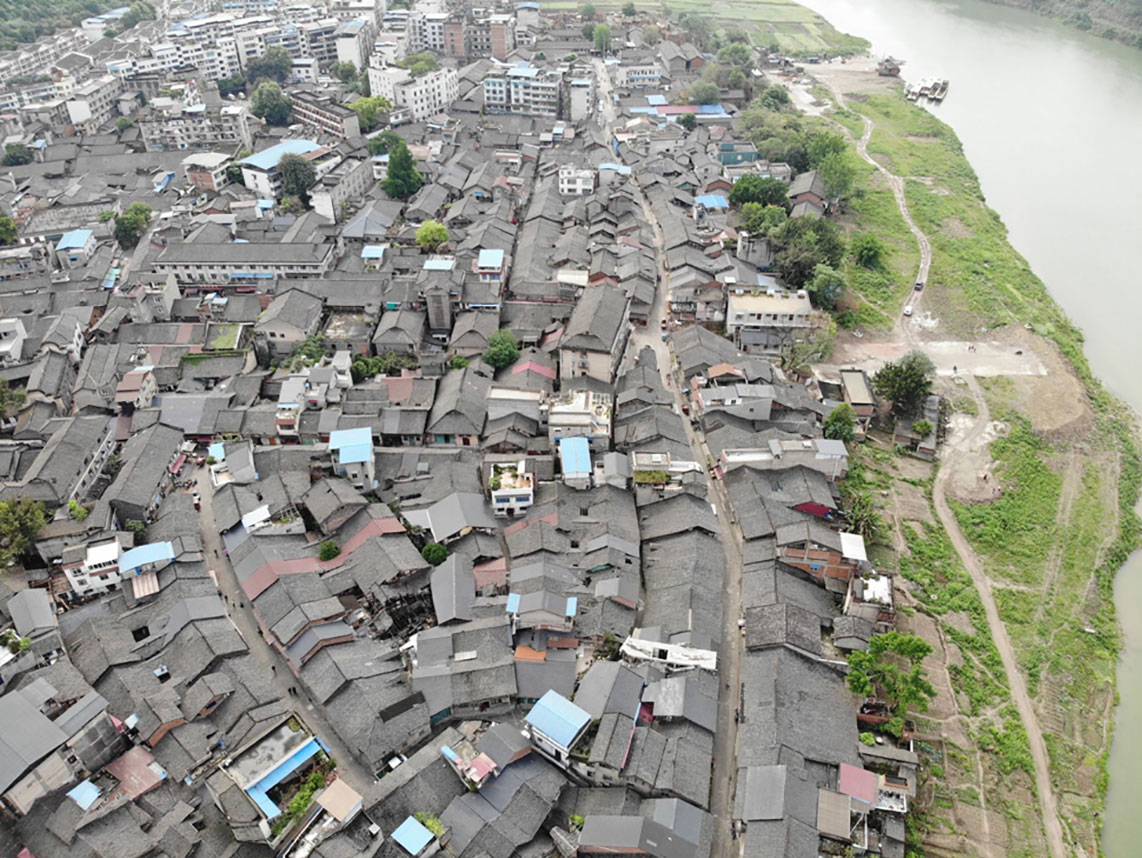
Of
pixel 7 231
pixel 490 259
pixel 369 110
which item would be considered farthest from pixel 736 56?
pixel 7 231

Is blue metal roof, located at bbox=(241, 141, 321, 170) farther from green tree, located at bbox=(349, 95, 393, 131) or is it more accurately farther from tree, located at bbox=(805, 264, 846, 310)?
tree, located at bbox=(805, 264, 846, 310)

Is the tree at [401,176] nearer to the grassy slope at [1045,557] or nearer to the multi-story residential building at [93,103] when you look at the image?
the multi-story residential building at [93,103]

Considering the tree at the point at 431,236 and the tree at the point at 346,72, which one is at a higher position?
the tree at the point at 431,236

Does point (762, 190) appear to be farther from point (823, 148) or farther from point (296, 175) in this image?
point (296, 175)

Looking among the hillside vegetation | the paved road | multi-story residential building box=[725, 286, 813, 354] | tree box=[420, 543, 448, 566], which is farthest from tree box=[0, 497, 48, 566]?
the hillside vegetation

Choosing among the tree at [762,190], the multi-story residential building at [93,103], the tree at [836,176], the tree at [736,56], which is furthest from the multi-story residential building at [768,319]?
the multi-story residential building at [93,103]

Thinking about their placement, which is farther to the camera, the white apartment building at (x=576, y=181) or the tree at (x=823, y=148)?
the tree at (x=823, y=148)

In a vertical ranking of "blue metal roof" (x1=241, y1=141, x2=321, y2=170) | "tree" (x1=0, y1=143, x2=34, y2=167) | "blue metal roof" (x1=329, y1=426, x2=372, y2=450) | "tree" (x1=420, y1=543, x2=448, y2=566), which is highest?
"blue metal roof" (x1=329, y1=426, x2=372, y2=450)

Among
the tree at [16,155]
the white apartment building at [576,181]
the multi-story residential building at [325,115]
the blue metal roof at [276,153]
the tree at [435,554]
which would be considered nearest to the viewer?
the tree at [435,554]
